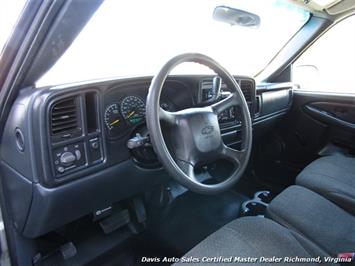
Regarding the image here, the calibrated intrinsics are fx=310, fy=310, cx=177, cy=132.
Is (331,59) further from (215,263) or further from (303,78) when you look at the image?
(215,263)

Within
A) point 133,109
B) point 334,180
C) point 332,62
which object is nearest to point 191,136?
point 133,109

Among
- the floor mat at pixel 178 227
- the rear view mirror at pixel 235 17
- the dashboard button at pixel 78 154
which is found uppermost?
the rear view mirror at pixel 235 17

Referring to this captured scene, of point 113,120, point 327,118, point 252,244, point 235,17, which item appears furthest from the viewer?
point 327,118

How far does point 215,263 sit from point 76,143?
0.58m

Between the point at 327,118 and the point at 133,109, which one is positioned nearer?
the point at 133,109

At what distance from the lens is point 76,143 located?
103 cm

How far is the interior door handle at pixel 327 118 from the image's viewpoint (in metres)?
2.09

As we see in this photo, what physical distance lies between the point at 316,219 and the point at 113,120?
87 centimetres

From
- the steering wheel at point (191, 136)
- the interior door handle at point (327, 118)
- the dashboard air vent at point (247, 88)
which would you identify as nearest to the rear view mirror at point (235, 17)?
the dashboard air vent at point (247, 88)

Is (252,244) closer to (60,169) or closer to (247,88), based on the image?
(60,169)

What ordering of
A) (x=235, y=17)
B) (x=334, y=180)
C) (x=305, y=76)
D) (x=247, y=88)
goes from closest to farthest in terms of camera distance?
(x=334, y=180), (x=235, y=17), (x=247, y=88), (x=305, y=76)

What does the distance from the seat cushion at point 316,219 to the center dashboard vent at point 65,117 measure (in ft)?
2.84

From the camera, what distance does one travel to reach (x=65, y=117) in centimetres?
100

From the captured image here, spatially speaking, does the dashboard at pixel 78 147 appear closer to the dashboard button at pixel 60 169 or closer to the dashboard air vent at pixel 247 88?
the dashboard button at pixel 60 169
